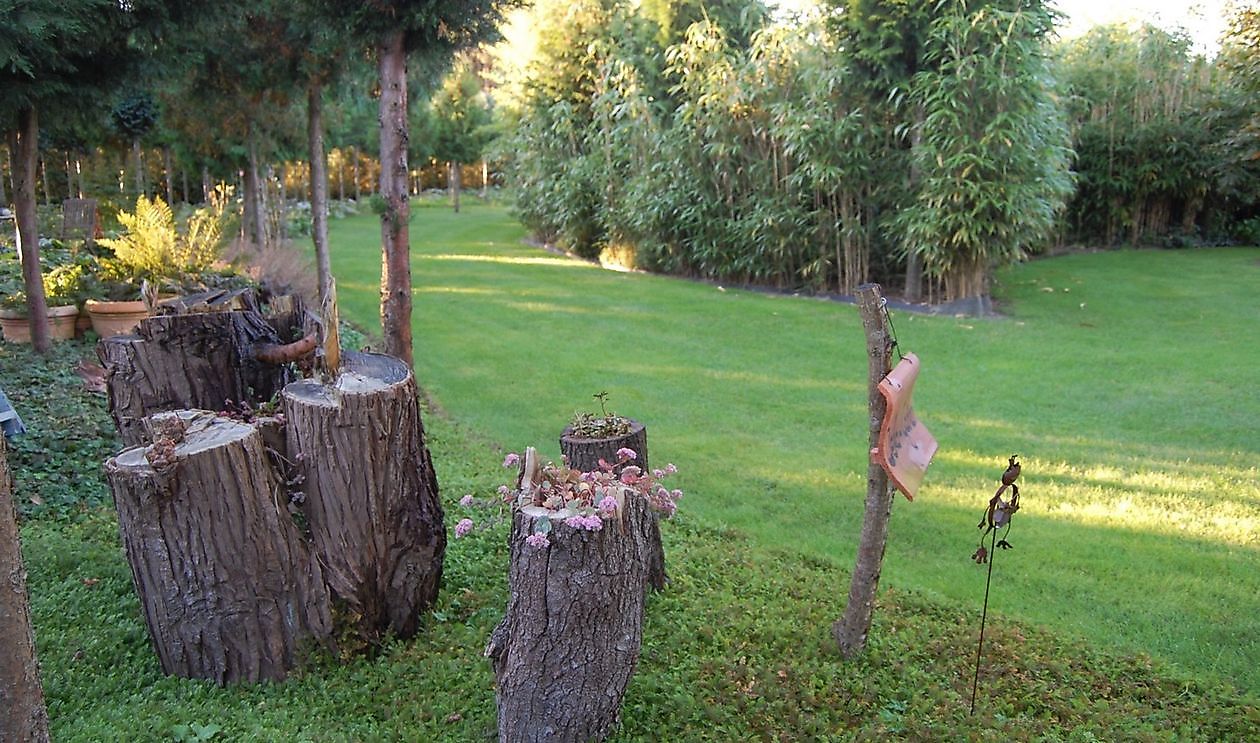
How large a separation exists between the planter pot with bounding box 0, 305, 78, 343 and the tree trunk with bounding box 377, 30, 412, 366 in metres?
2.93

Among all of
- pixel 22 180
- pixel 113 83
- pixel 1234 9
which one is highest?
pixel 1234 9

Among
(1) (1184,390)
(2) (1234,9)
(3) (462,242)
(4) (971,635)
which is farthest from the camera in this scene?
(3) (462,242)

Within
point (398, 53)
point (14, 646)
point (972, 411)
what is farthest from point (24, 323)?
point (972, 411)

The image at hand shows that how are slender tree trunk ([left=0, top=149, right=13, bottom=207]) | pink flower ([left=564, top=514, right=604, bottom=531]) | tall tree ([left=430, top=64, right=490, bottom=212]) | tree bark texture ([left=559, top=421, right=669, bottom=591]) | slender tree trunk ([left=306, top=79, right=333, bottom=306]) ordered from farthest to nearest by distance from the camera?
tall tree ([left=430, top=64, right=490, bottom=212]) < slender tree trunk ([left=0, top=149, right=13, bottom=207]) < slender tree trunk ([left=306, top=79, right=333, bottom=306]) < tree bark texture ([left=559, top=421, right=669, bottom=591]) < pink flower ([left=564, top=514, right=604, bottom=531])

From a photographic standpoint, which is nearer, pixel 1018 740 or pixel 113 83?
pixel 1018 740

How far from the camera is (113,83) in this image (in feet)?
18.6

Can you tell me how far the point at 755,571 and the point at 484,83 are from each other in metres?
34.5

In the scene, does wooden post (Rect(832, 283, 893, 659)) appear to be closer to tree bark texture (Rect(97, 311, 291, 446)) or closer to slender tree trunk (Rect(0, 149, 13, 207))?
tree bark texture (Rect(97, 311, 291, 446))

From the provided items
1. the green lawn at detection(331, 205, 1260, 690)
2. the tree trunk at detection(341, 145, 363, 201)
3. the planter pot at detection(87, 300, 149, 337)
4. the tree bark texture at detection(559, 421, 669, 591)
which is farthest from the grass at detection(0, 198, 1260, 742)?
the tree trunk at detection(341, 145, 363, 201)

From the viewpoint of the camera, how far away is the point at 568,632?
2.46m

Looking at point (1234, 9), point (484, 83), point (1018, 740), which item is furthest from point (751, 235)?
point (484, 83)

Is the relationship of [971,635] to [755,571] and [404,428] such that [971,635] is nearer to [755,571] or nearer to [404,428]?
[755,571]

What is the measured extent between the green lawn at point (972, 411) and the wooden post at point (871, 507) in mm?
427

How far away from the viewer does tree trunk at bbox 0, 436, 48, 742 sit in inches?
71.9
